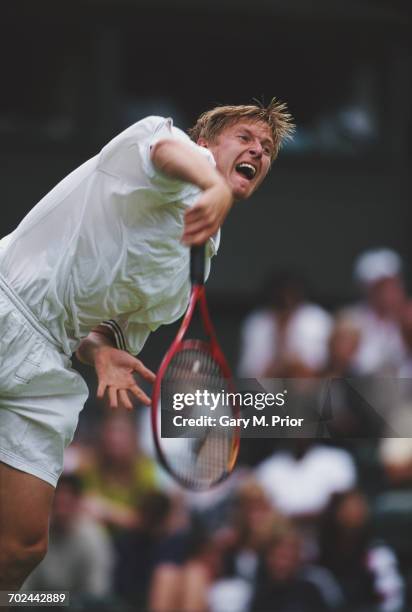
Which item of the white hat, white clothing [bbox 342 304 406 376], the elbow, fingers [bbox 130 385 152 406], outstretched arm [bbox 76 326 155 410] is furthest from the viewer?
the white hat

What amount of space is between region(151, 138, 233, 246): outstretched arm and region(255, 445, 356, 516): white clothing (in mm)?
3670

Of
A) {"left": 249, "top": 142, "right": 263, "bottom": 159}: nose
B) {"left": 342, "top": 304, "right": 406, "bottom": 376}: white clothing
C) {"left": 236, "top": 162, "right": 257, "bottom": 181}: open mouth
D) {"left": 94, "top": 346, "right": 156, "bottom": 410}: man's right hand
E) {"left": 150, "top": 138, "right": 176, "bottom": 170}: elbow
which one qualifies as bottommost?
{"left": 94, "top": 346, "right": 156, "bottom": 410}: man's right hand

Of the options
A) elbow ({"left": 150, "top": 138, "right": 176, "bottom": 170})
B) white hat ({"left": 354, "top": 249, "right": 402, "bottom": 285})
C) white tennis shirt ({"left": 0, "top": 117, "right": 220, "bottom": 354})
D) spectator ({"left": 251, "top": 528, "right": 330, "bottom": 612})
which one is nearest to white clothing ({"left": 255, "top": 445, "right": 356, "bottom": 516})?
spectator ({"left": 251, "top": 528, "right": 330, "bottom": 612})

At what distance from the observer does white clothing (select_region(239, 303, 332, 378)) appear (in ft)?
25.1

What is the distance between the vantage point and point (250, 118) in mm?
4227

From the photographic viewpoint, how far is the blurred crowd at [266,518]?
6.85m

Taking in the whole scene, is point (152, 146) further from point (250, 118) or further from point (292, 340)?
point (292, 340)

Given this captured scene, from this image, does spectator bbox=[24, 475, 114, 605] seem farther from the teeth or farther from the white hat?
the teeth

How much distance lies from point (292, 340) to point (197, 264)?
403 centimetres

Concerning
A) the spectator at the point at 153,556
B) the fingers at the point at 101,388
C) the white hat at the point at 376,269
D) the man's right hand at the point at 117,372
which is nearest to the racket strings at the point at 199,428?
the man's right hand at the point at 117,372

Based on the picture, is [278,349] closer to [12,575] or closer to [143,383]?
[143,383]

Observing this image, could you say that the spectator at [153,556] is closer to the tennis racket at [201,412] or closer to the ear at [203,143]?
the tennis racket at [201,412]

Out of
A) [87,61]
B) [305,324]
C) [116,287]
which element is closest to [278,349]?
[305,324]

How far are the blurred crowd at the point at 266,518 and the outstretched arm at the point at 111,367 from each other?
258 centimetres
